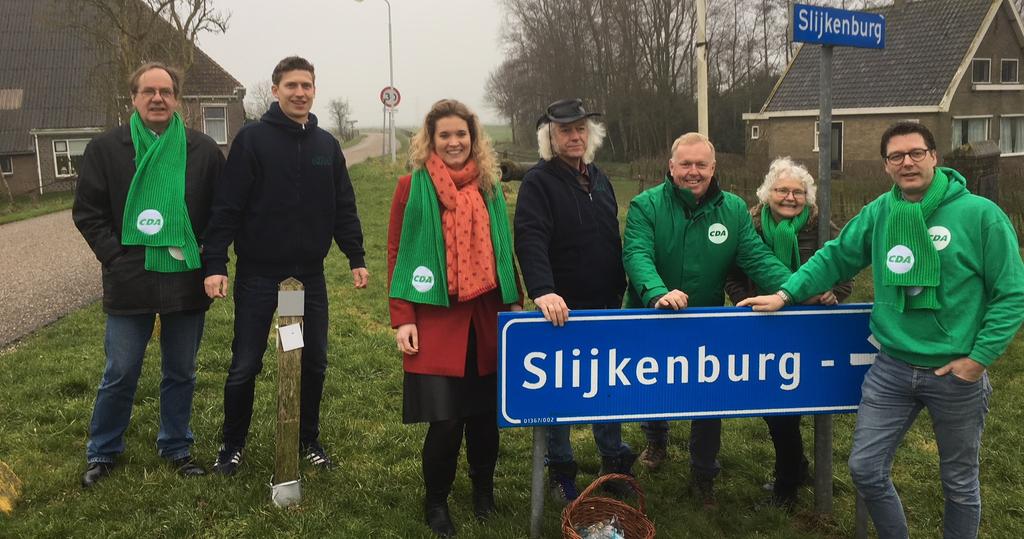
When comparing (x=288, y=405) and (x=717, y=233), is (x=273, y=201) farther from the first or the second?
(x=717, y=233)

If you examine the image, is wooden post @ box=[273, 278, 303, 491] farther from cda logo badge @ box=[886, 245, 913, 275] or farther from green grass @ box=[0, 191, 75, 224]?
green grass @ box=[0, 191, 75, 224]

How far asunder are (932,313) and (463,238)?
188cm

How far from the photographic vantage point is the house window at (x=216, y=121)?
33531mm

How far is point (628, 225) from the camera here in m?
3.74

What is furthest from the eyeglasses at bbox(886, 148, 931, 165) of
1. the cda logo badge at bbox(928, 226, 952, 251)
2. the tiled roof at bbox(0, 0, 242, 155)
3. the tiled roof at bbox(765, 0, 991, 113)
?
the tiled roof at bbox(0, 0, 242, 155)

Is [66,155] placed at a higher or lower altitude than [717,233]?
higher

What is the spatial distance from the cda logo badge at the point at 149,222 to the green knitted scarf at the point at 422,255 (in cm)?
131

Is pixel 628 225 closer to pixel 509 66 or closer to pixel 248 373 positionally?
pixel 248 373

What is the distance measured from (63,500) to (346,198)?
6.86ft

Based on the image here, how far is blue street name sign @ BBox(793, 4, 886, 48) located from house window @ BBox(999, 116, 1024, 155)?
96.5ft

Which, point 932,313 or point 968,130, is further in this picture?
point 968,130

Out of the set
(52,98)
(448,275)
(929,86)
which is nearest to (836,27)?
(448,275)

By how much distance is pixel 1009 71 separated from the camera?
28.2 metres

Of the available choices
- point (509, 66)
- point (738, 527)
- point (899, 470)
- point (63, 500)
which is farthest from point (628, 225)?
point (509, 66)
